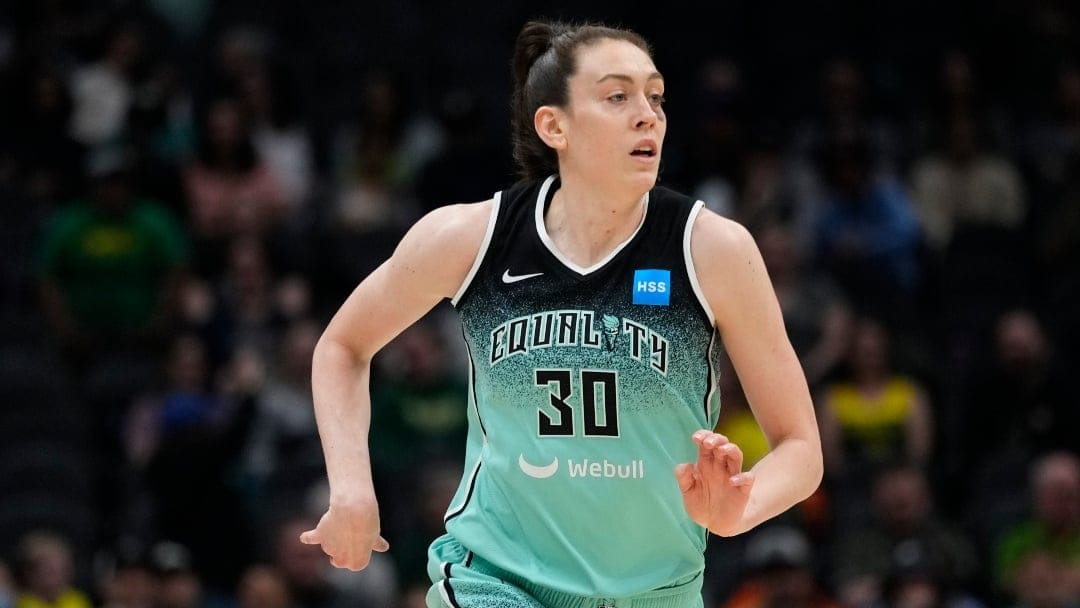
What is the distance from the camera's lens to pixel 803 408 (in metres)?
4.49

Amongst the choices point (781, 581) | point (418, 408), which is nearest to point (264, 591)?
point (418, 408)

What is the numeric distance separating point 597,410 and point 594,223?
539mm

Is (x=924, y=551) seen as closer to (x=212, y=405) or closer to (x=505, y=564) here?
(x=212, y=405)

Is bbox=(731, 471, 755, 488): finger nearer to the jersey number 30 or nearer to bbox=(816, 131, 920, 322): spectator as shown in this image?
the jersey number 30

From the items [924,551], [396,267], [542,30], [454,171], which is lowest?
[924,551]

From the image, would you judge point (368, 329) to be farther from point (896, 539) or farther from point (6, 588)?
point (896, 539)

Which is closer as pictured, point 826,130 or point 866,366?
point 866,366

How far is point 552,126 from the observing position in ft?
15.5

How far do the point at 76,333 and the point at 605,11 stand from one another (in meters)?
5.39

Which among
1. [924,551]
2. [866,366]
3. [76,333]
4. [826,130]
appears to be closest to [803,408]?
[924,551]

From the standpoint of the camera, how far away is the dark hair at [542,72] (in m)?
4.68

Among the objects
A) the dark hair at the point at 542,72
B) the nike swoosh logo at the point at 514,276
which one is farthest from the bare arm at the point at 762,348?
the dark hair at the point at 542,72

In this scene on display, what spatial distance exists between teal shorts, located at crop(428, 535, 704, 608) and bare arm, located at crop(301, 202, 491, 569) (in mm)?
200

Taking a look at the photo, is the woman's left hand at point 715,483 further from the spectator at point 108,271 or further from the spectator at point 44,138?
the spectator at point 44,138
